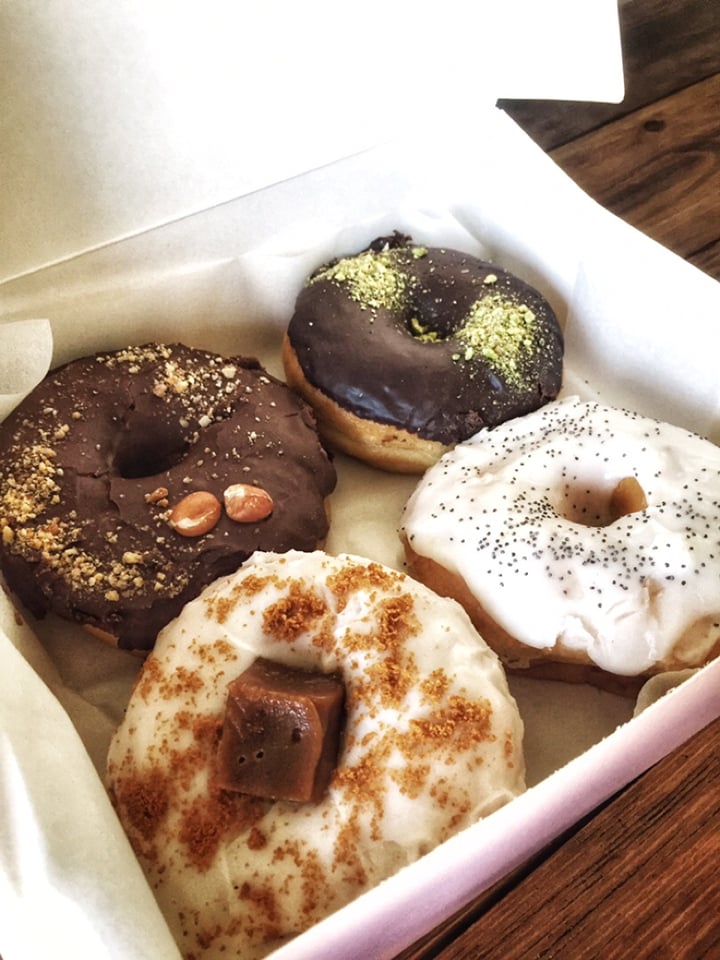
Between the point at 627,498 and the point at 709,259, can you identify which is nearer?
the point at 627,498

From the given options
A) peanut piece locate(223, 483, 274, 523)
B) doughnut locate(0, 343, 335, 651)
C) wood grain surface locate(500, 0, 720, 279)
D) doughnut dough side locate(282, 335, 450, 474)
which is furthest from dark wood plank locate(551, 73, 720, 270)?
peanut piece locate(223, 483, 274, 523)

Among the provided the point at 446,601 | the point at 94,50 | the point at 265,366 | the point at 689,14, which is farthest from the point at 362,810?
the point at 689,14

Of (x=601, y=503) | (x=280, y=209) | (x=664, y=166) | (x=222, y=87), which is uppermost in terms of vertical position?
(x=222, y=87)

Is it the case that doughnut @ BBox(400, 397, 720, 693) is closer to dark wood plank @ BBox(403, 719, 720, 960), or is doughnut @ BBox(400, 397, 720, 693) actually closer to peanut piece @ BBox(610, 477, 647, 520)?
peanut piece @ BBox(610, 477, 647, 520)

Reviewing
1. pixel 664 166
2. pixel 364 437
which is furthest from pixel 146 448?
pixel 664 166

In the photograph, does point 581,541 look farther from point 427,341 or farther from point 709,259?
point 709,259

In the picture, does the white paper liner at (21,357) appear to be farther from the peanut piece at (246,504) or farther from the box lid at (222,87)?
the peanut piece at (246,504)

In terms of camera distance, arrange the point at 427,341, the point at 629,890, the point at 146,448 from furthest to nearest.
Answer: the point at 427,341 → the point at 146,448 → the point at 629,890
